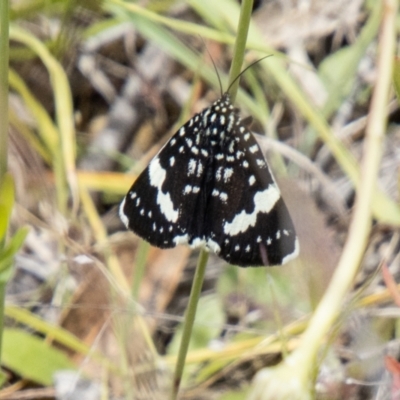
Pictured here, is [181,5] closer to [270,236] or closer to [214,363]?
[214,363]

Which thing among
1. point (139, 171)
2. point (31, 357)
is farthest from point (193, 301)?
point (139, 171)

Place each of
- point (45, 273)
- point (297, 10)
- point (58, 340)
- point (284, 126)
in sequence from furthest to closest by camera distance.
A: point (297, 10) < point (284, 126) < point (45, 273) < point (58, 340)

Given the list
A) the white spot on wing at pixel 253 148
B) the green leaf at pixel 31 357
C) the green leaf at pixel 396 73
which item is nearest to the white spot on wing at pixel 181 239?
the white spot on wing at pixel 253 148

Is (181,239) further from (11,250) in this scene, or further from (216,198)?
(11,250)

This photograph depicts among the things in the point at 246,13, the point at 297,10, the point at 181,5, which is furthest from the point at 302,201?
the point at 181,5

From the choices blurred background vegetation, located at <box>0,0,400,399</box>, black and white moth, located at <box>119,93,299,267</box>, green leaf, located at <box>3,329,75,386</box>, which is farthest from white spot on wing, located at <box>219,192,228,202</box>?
green leaf, located at <box>3,329,75,386</box>

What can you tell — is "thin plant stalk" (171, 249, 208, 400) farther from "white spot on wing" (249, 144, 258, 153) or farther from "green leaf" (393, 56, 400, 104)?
Answer: "green leaf" (393, 56, 400, 104)

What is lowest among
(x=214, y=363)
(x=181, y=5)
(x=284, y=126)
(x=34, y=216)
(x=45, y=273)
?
(x=214, y=363)

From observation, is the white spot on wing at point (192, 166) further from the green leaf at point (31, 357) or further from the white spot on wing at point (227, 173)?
the green leaf at point (31, 357)
